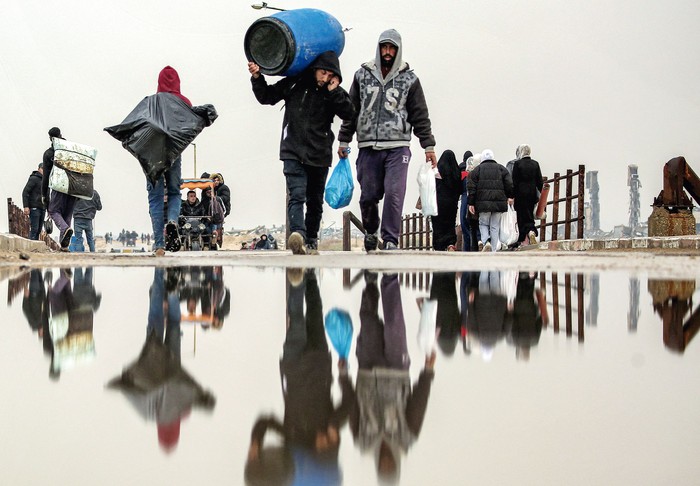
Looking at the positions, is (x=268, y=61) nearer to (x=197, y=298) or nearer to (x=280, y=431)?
(x=197, y=298)

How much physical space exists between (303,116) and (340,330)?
17.6 feet

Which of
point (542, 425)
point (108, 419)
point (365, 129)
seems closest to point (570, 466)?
point (542, 425)

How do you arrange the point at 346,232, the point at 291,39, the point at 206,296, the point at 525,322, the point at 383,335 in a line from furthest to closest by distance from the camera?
1. the point at 346,232
2. the point at 291,39
3. the point at 206,296
4. the point at 525,322
5. the point at 383,335

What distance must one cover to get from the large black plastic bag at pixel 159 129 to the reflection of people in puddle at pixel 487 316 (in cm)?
545

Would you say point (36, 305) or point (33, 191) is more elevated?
point (33, 191)

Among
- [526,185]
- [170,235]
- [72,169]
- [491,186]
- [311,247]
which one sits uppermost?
[72,169]

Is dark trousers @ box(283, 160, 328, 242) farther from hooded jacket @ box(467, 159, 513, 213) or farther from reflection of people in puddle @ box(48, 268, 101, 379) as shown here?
hooded jacket @ box(467, 159, 513, 213)

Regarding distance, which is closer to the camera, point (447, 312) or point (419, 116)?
point (447, 312)

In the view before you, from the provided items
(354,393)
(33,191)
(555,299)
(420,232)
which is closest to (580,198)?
(420,232)

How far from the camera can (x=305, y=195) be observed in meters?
7.44

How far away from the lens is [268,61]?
7266 mm

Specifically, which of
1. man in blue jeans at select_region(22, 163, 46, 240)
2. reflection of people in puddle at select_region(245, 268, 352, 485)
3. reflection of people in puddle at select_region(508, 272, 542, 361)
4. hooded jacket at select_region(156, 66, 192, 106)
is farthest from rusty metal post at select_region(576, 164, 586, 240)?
reflection of people in puddle at select_region(245, 268, 352, 485)

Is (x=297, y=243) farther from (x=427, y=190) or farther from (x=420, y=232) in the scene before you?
(x=420, y=232)

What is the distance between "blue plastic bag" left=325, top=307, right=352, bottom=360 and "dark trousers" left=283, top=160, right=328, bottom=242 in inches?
184
